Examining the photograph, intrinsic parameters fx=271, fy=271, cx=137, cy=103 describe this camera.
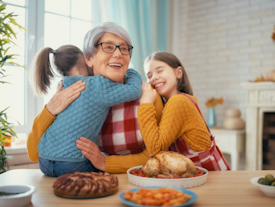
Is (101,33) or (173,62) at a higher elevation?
(101,33)

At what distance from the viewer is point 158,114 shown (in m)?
1.47

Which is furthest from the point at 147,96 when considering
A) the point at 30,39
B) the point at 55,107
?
the point at 30,39

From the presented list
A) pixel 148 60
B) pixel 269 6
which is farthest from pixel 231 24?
pixel 148 60

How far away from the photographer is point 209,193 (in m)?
0.90

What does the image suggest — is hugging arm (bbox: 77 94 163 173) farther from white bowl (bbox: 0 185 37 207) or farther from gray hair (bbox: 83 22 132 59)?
gray hair (bbox: 83 22 132 59)

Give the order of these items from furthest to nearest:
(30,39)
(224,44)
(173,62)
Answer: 1. (224,44)
2. (30,39)
3. (173,62)

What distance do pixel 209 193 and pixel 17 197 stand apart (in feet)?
1.96

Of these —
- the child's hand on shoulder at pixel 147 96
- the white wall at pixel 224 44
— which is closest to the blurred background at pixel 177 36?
the white wall at pixel 224 44

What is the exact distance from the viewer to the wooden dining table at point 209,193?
81cm

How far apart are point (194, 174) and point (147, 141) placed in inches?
12.2

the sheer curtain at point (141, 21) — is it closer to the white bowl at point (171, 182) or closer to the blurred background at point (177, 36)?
the blurred background at point (177, 36)

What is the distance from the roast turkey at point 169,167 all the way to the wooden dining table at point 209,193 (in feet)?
0.24

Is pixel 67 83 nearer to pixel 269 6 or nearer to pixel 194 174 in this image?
pixel 194 174

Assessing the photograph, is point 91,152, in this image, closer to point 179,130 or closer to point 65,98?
point 65,98
